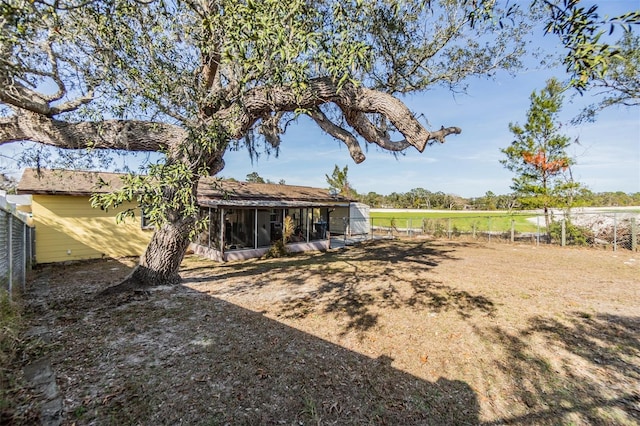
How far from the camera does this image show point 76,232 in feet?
31.7

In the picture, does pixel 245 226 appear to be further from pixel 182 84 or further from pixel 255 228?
pixel 182 84

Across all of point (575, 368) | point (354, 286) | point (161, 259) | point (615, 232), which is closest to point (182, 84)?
point (161, 259)

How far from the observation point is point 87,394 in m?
2.55

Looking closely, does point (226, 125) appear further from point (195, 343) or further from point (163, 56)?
point (195, 343)

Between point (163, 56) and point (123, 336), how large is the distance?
15.2ft

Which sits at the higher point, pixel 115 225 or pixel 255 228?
pixel 115 225

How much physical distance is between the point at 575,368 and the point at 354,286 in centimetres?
403

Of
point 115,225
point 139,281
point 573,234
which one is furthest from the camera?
point 573,234

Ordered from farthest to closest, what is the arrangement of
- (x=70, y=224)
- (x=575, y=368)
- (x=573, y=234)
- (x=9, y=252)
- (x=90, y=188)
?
(x=573, y=234) < (x=90, y=188) < (x=70, y=224) < (x=9, y=252) < (x=575, y=368)

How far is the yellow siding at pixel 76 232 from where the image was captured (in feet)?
29.7

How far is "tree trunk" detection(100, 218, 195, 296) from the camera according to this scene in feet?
19.0

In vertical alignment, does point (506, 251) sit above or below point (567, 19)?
below

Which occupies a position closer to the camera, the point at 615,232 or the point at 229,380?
the point at 229,380

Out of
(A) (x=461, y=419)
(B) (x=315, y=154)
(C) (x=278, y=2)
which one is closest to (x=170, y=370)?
(A) (x=461, y=419)
